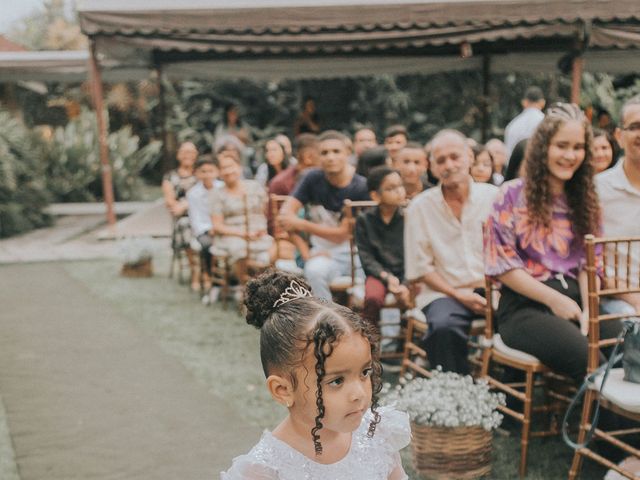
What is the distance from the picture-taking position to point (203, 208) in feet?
24.9

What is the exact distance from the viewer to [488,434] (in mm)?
3406

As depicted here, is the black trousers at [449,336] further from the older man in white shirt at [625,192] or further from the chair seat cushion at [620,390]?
the chair seat cushion at [620,390]

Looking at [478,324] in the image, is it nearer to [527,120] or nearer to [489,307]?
[489,307]

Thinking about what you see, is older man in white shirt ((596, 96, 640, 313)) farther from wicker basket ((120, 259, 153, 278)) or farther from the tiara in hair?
wicker basket ((120, 259, 153, 278))

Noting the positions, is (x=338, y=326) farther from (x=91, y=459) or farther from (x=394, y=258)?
(x=394, y=258)

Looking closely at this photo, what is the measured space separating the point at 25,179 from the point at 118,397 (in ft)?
26.9

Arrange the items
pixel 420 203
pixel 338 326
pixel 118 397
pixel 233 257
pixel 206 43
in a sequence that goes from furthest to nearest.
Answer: pixel 206 43 → pixel 233 257 → pixel 118 397 → pixel 420 203 → pixel 338 326

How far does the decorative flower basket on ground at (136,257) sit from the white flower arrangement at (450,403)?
5.46m

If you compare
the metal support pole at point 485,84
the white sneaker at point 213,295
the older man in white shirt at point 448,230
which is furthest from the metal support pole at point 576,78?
the older man in white shirt at point 448,230

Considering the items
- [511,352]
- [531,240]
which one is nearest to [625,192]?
[531,240]

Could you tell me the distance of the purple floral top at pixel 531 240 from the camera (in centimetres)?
354

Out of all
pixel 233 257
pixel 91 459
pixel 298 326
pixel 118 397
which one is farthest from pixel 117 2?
pixel 298 326

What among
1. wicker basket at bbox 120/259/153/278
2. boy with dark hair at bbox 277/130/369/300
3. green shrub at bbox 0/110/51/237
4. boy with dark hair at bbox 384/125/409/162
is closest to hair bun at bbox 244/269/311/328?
boy with dark hair at bbox 277/130/369/300

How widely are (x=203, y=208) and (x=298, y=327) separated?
19.4ft
